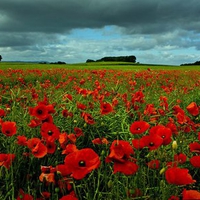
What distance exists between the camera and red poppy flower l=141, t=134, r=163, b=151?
1508 millimetres

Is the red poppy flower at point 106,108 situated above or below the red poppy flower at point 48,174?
above

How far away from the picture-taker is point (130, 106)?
360 cm

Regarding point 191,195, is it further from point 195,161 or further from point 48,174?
point 48,174

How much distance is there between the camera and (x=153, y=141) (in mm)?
1537

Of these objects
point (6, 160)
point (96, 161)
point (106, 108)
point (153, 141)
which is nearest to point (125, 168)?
point (96, 161)

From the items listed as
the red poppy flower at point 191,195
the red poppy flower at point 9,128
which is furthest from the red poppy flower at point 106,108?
the red poppy flower at point 191,195

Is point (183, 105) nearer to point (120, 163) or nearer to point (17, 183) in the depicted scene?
point (17, 183)

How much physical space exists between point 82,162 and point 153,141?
461 millimetres

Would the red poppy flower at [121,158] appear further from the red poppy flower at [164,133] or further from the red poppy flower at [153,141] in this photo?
the red poppy flower at [164,133]

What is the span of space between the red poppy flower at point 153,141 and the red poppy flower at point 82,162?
0.40m

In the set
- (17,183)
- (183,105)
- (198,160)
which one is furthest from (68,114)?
(183,105)

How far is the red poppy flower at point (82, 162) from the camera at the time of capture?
48.8 inches

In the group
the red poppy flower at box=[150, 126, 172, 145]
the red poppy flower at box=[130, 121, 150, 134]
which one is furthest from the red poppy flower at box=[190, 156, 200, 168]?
the red poppy flower at box=[130, 121, 150, 134]

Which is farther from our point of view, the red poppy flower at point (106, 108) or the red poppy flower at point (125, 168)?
the red poppy flower at point (106, 108)
